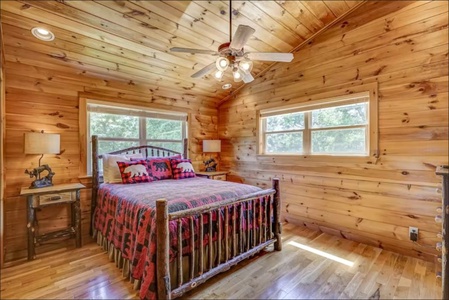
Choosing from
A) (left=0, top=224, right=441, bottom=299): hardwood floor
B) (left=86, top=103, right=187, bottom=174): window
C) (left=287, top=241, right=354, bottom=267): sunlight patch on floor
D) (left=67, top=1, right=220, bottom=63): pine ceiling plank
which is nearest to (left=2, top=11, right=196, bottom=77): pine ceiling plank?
(left=67, top=1, right=220, bottom=63): pine ceiling plank

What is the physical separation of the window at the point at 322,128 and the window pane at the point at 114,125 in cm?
221

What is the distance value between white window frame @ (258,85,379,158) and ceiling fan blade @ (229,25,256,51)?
1796mm

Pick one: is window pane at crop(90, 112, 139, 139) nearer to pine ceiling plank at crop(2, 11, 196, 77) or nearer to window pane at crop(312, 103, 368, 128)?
pine ceiling plank at crop(2, 11, 196, 77)

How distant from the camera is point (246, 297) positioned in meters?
1.79

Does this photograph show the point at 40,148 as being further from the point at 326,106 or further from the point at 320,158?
the point at 326,106

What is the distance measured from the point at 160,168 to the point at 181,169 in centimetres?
32

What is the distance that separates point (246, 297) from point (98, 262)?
5.33 feet

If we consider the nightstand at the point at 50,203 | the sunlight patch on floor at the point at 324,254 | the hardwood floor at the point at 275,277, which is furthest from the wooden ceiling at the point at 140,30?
the sunlight patch on floor at the point at 324,254

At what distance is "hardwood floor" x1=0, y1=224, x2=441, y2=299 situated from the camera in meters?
1.83

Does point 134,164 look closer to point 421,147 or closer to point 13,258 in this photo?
point 13,258

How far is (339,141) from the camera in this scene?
3.08 meters

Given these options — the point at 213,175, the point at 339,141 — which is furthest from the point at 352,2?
the point at 213,175

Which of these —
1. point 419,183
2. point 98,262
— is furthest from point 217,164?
point 419,183

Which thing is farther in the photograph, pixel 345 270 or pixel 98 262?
pixel 98 262
